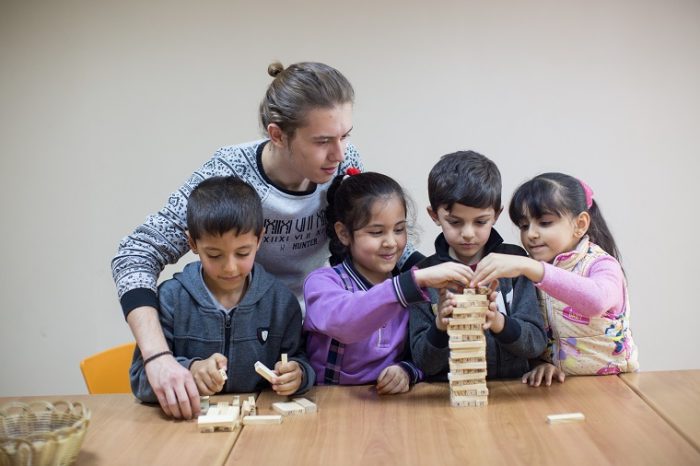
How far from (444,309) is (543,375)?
0.44m

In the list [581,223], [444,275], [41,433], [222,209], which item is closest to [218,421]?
[41,433]

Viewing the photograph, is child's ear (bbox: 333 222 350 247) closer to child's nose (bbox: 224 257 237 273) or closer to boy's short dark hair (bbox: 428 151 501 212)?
boy's short dark hair (bbox: 428 151 501 212)

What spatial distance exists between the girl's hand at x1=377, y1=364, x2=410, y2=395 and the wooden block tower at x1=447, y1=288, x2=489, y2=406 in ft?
0.59

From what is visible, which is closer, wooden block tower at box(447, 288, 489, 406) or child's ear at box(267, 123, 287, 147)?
wooden block tower at box(447, 288, 489, 406)

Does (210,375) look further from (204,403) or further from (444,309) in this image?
(444,309)

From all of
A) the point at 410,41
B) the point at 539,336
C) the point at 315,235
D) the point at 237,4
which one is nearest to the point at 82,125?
the point at 237,4

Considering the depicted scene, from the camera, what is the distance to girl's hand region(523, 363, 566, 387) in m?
2.37

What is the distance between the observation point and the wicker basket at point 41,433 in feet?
→ 5.65

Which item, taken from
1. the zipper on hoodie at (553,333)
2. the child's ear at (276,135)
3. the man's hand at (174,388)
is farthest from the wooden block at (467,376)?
the child's ear at (276,135)

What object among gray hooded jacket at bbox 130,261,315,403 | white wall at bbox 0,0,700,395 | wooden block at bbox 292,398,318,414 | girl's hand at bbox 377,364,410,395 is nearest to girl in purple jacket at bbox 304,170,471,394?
girl's hand at bbox 377,364,410,395

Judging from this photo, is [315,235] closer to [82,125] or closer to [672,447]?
[672,447]

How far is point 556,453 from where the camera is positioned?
1.87m

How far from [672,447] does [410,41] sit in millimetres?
2767

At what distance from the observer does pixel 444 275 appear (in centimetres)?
217
